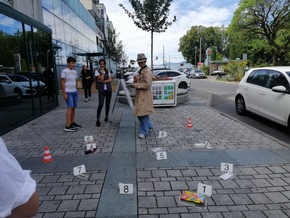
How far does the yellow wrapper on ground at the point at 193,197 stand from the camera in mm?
2969

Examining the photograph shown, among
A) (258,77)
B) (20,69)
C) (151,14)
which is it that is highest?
(151,14)

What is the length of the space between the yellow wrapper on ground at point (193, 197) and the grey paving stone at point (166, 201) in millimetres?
129

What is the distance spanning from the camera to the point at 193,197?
3029 mm

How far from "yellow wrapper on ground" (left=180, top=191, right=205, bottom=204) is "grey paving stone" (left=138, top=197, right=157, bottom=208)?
36cm

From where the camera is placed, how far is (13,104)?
276 inches

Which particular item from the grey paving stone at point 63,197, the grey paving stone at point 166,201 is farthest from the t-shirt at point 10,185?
the grey paving stone at point 63,197

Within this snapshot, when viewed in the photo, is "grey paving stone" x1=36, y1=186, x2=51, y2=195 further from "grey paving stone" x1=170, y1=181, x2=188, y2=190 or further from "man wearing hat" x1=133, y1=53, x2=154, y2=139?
"man wearing hat" x1=133, y1=53, x2=154, y2=139

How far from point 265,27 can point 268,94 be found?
95.6 ft

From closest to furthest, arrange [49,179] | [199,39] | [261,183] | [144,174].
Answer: [261,183] < [49,179] < [144,174] < [199,39]

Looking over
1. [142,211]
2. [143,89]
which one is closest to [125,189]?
[142,211]

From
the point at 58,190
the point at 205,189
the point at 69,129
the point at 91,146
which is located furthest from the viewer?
the point at 69,129

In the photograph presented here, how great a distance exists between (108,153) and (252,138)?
131 inches

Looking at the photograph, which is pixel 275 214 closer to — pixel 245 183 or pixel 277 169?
pixel 245 183

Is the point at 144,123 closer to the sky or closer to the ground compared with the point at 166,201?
closer to the sky
